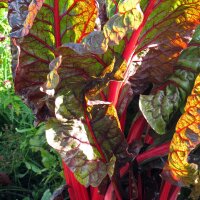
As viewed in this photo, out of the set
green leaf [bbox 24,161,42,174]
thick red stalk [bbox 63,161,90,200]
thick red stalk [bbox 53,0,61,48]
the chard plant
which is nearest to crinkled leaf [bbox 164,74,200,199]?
the chard plant

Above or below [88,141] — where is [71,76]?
above

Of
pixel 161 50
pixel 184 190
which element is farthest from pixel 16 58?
pixel 184 190

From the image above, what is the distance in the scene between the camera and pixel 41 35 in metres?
1.49

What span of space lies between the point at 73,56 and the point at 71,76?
108 millimetres

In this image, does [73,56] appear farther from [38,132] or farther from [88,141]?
[38,132]

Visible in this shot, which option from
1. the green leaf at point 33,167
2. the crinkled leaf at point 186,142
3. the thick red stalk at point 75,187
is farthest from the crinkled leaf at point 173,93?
the green leaf at point 33,167

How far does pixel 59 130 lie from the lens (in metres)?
1.37

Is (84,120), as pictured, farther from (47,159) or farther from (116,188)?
(47,159)

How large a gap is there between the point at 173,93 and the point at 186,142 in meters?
0.23

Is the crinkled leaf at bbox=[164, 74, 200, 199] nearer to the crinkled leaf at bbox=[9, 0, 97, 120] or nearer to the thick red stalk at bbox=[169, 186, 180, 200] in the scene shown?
the thick red stalk at bbox=[169, 186, 180, 200]

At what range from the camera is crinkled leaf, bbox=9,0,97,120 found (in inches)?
55.8

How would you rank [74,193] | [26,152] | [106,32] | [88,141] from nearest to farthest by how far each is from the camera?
1. [106,32]
2. [88,141]
3. [74,193]
4. [26,152]

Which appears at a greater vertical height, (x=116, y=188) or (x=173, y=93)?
(x=173, y=93)

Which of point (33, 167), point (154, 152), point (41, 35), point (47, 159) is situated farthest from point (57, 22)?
point (33, 167)
